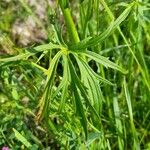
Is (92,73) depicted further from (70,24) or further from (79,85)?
(70,24)

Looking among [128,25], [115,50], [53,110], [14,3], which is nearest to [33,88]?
[53,110]

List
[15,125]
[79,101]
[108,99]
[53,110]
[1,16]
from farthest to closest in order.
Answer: [1,16], [108,99], [15,125], [53,110], [79,101]

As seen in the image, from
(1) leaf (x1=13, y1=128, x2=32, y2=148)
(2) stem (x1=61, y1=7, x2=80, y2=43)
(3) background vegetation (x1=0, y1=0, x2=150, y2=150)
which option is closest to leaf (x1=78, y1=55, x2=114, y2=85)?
(3) background vegetation (x1=0, y1=0, x2=150, y2=150)

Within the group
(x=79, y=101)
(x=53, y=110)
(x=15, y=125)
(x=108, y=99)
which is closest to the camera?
(x=79, y=101)

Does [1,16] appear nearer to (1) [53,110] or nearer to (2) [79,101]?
(1) [53,110]

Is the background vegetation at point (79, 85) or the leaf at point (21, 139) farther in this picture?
the leaf at point (21, 139)

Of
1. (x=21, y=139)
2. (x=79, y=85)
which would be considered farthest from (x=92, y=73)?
(x=21, y=139)

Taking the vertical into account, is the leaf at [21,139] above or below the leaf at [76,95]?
below

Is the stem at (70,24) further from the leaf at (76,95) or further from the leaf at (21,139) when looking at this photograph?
the leaf at (21,139)

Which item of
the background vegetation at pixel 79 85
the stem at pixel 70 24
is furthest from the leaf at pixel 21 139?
the stem at pixel 70 24
